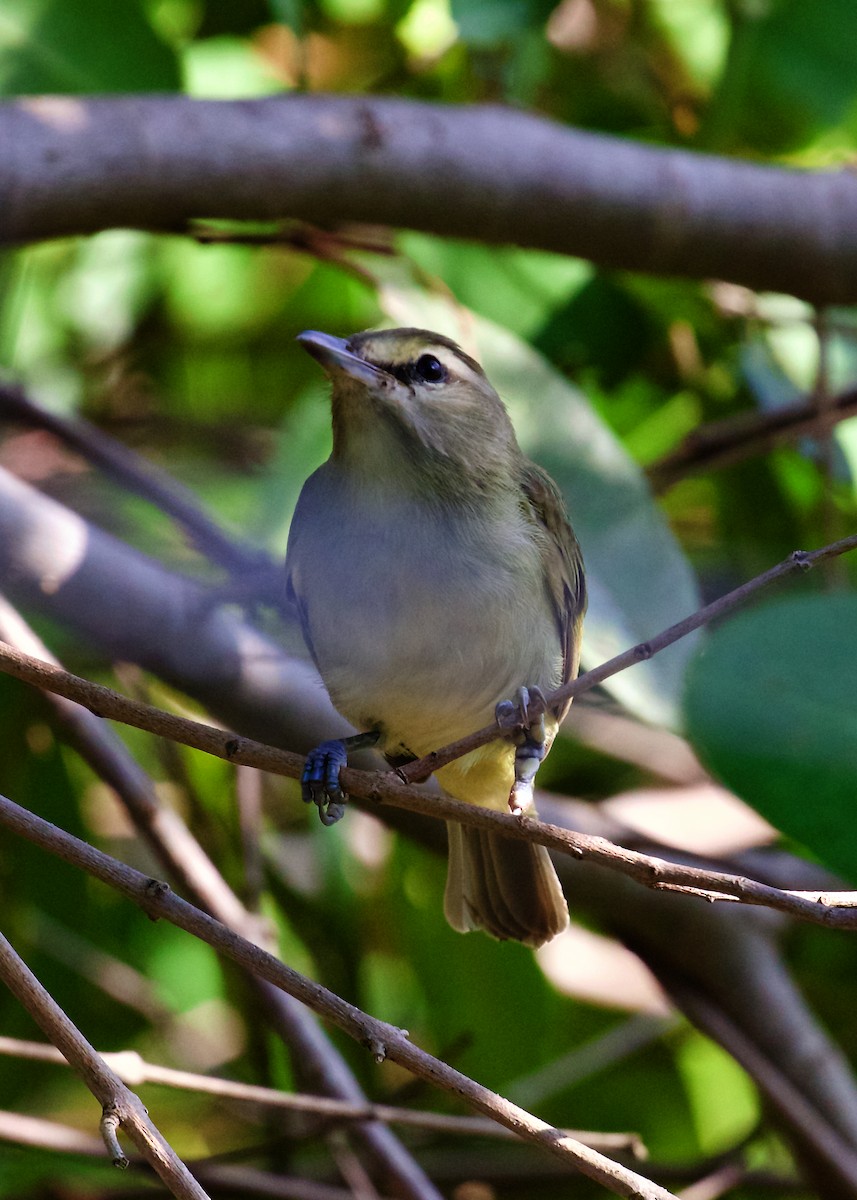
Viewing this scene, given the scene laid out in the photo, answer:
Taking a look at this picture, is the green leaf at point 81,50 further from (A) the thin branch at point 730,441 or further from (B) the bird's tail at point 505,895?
(B) the bird's tail at point 505,895

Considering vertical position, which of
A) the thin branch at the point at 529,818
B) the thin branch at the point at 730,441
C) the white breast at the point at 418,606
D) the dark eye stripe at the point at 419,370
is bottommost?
the thin branch at the point at 529,818

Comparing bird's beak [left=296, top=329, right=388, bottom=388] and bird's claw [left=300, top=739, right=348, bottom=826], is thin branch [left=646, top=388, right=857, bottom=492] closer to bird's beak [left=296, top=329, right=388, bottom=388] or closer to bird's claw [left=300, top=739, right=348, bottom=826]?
bird's beak [left=296, top=329, right=388, bottom=388]

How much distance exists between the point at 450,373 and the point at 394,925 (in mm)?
1700

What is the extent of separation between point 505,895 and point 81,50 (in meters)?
2.11

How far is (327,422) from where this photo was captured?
8.09 feet

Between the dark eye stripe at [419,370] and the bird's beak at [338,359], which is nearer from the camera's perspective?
the bird's beak at [338,359]

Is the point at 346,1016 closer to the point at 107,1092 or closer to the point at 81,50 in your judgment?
the point at 107,1092

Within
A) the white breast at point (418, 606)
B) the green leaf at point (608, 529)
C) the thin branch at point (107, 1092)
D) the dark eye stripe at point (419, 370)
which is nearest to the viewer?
the thin branch at point (107, 1092)

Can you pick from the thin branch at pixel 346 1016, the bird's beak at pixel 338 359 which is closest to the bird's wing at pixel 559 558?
the bird's beak at pixel 338 359

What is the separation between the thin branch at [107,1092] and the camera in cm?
122

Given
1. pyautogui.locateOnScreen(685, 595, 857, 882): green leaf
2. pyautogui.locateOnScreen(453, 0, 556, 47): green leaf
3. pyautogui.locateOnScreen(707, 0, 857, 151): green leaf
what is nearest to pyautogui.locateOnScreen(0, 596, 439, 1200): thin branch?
pyautogui.locateOnScreen(685, 595, 857, 882): green leaf

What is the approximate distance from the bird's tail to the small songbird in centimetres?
25

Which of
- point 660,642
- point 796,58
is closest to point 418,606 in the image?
point 660,642

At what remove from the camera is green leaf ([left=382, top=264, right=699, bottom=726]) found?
2.16 metres
